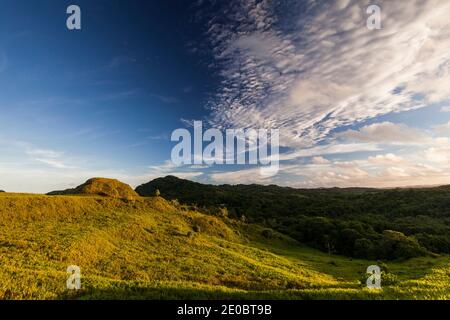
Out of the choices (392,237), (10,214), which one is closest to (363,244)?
(392,237)

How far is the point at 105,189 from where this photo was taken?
68.6 m

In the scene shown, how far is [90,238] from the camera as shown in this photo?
35219mm

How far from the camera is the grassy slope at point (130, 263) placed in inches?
594

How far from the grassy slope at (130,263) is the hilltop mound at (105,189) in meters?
10.1

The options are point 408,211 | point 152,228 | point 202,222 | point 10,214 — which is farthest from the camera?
point 408,211

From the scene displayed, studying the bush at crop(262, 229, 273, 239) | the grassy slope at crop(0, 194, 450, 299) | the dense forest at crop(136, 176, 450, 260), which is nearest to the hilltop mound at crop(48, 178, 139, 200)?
the grassy slope at crop(0, 194, 450, 299)

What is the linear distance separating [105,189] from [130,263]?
41407mm

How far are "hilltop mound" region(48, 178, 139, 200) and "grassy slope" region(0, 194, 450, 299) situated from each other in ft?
33.3

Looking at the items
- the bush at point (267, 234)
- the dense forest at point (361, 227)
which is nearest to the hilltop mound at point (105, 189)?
the dense forest at point (361, 227)

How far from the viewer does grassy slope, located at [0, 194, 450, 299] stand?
49.5 feet

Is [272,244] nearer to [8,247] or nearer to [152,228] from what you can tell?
[152,228]

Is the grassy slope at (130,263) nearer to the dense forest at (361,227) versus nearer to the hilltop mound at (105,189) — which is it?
the hilltop mound at (105,189)

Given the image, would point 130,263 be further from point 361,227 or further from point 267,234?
point 361,227
